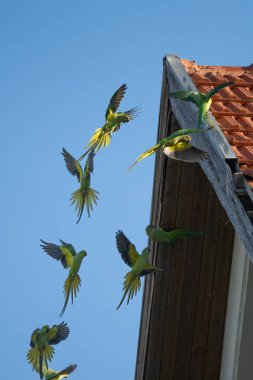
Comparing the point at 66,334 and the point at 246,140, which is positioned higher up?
the point at 246,140

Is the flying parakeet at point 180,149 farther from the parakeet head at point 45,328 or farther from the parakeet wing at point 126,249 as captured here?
the parakeet head at point 45,328

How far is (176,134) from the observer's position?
6.30 meters

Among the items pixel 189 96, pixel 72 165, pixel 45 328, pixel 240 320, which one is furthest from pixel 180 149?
pixel 45 328

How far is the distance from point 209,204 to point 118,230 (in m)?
0.98

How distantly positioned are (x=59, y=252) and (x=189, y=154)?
1.34 meters

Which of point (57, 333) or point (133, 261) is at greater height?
point (133, 261)

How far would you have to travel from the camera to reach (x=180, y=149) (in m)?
6.23

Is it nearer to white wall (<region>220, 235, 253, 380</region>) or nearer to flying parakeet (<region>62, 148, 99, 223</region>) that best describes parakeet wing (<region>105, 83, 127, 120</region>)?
flying parakeet (<region>62, 148, 99, 223</region>)

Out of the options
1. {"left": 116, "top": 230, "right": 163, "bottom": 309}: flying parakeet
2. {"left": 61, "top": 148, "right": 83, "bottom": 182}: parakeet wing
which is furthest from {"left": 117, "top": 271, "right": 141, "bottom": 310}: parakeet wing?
{"left": 61, "top": 148, "right": 83, "bottom": 182}: parakeet wing

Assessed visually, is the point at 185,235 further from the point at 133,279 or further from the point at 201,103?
the point at 201,103

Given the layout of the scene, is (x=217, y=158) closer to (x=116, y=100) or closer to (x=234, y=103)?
(x=234, y=103)

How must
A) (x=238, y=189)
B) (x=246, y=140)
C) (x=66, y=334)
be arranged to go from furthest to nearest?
(x=66, y=334)
(x=246, y=140)
(x=238, y=189)

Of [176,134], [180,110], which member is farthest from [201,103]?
[180,110]

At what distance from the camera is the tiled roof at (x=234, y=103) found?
20.2 feet
